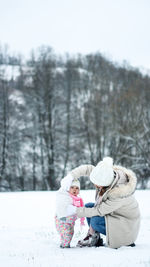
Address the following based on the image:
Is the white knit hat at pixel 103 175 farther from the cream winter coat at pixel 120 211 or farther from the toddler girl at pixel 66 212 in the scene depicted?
the toddler girl at pixel 66 212

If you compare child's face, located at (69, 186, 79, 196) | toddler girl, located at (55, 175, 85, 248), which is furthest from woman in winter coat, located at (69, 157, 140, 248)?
child's face, located at (69, 186, 79, 196)

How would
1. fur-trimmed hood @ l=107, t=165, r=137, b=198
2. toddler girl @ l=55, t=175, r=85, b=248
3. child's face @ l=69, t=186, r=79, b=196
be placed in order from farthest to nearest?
child's face @ l=69, t=186, r=79, b=196, toddler girl @ l=55, t=175, r=85, b=248, fur-trimmed hood @ l=107, t=165, r=137, b=198

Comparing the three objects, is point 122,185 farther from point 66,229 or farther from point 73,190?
point 66,229

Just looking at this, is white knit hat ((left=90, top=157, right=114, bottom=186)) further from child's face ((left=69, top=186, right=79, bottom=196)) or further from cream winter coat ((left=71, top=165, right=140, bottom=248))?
child's face ((left=69, top=186, right=79, bottom=196))

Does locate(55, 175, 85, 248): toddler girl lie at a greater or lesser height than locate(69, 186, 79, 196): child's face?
lesser

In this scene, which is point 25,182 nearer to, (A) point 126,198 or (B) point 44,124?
(B) point 44,124

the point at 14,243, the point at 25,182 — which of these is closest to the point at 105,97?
the point at 25,182

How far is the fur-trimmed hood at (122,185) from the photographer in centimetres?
403

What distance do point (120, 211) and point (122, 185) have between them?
15.2 inches

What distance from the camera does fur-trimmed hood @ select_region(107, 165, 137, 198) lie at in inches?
159

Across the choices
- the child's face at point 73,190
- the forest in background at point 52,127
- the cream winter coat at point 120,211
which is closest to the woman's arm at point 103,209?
the cream winter coat at point 120,211

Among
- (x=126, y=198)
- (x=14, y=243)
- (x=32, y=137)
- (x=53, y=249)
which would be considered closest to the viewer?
(x=126, y=198)

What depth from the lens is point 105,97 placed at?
84.8ft

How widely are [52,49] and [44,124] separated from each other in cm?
835
